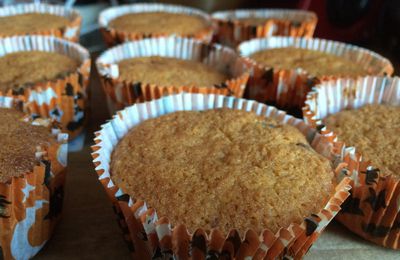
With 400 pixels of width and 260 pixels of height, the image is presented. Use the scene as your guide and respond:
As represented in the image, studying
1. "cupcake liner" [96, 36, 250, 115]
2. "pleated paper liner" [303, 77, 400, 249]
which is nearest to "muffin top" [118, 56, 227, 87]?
"cupcake liner" [96, 36, 250, 115]

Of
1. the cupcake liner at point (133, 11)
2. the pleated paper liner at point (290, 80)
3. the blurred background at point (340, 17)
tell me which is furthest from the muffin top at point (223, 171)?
the blurred background at point (340, 17)

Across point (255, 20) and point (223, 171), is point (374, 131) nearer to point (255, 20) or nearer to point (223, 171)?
point (223, 171)

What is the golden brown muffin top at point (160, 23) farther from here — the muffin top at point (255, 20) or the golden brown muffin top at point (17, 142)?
the golden brown muffin top at point (17, 142)

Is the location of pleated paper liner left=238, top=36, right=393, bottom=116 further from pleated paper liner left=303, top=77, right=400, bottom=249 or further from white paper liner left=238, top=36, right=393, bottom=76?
pleated paper liner left=303, top=77, right=400, bottom=249

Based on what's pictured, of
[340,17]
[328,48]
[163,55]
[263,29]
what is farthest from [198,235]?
[340,17]

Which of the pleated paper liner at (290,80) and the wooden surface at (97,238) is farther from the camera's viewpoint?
the pleated paper liner at (290,80)

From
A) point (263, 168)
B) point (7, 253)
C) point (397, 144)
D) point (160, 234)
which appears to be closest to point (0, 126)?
point (7, 253)
